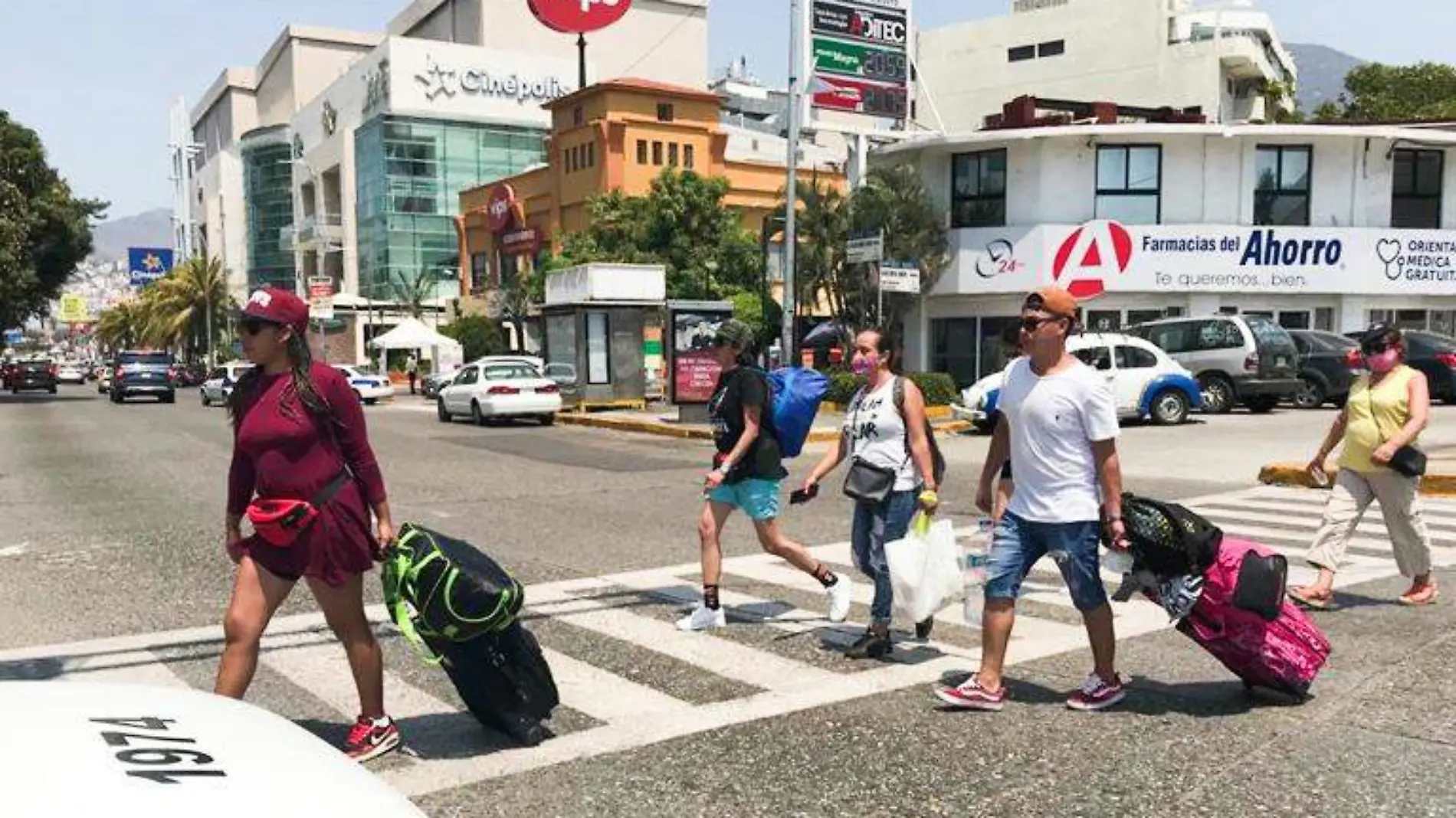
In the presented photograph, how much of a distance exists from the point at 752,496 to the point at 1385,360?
12.8ft

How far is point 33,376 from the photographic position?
5291cm

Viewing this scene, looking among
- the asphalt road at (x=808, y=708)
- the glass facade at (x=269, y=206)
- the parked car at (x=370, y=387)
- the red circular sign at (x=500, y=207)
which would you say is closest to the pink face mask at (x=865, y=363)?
the asphalt road at (x=808, y=708)

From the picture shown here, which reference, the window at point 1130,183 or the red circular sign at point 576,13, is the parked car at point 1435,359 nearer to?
the window at point 1130,183

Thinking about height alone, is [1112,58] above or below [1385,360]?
above

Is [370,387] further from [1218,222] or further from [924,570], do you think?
[924,570]

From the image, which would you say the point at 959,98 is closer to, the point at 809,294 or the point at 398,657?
the point at 809,294

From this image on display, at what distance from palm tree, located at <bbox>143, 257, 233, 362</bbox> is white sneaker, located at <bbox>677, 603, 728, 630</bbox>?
3463 inches

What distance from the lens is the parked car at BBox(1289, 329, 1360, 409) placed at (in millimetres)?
22781

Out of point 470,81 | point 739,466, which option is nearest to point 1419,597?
point 739,466

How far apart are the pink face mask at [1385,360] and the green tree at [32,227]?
1525 inches

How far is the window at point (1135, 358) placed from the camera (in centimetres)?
1998

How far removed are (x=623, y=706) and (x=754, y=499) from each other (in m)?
1.63

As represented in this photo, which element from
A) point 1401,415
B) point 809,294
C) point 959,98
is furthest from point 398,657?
point 959,98

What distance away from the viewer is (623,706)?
16.8 ft
